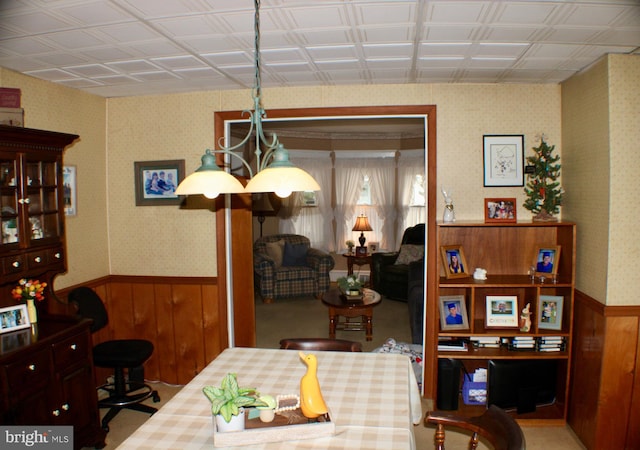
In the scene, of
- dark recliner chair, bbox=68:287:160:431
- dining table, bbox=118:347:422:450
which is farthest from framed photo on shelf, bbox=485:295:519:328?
dark recliner chair, bbox=68:287:160:431

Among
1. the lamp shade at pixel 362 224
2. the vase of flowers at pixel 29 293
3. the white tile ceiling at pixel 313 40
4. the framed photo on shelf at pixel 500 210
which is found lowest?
the vase of flowers at pixel 29 293

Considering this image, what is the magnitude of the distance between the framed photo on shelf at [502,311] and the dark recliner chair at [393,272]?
320 centimetres

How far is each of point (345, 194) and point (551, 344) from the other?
Result: 205 inches

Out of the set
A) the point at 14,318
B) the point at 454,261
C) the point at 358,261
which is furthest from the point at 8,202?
the point at 358,261

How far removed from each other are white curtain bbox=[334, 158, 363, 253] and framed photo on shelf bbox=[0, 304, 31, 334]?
5.86 m

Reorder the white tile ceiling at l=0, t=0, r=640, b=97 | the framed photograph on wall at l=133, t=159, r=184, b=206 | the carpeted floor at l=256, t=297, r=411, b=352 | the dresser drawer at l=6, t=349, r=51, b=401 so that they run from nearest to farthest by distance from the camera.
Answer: the white tile ceiling at l=0, t=0, r=640, b=97 < the dresser drawer at l=6, t=349, r=51, b=401 < the framed photograph on wall at l=133, t=159, r=184, b=206 < the carpeted floor at l=256, t=297, r=411, b=352

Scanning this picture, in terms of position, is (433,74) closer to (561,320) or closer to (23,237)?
(561,320)

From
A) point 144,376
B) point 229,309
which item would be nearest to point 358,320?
point 229,309

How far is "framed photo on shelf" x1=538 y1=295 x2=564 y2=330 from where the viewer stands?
3.45 meters

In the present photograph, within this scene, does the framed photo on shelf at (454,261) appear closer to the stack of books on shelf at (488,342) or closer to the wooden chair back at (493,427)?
the stack of books on shelf at (488,342)

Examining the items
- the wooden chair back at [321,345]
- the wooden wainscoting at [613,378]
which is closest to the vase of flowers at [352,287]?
the wooden chair back at [321,345]

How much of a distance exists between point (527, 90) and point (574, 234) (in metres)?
1.27

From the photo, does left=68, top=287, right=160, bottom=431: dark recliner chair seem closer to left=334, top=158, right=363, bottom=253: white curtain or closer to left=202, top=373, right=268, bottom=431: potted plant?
left=202, top=373, right=268, bottom=431: potted plant

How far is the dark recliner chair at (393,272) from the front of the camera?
6914mm
